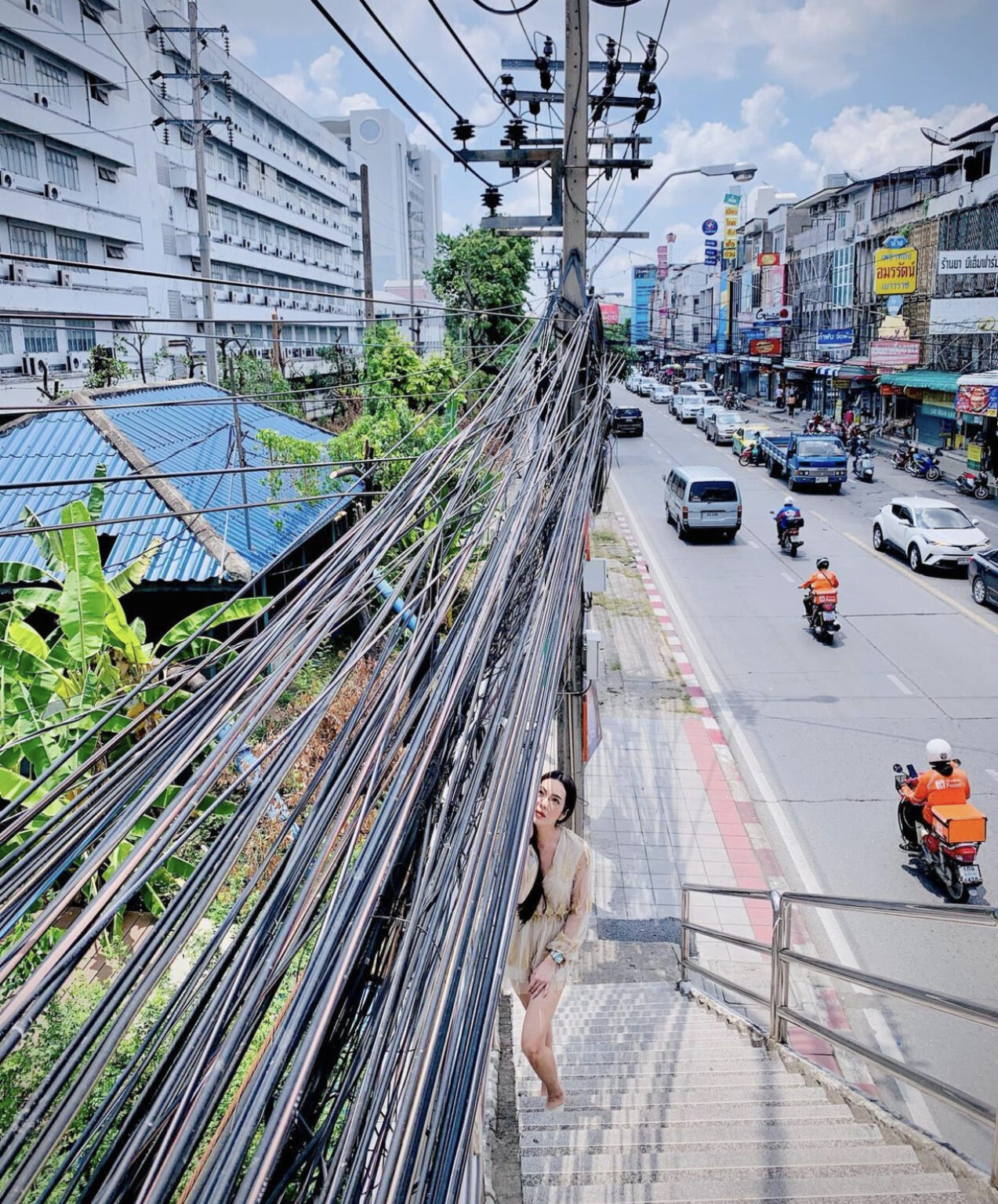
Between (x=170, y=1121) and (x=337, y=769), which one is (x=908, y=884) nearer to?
(x=337, y=769)

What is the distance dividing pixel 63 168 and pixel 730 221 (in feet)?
152

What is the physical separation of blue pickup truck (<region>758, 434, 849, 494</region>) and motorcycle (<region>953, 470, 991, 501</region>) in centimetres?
308

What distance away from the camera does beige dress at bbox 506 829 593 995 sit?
4.01 m

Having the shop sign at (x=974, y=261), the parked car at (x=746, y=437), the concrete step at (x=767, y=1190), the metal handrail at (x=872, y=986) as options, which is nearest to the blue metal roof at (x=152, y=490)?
the metal handrail at (x=872, y=986)

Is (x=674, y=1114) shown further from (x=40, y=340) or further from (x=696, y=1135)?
(x=40, y=340)

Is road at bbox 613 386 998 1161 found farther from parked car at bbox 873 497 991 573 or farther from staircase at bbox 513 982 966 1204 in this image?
staircase at bbox 513 982 966 1204

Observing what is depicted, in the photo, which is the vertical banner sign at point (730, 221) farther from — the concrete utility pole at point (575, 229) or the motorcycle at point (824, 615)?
the concrete utility pole at point (575, 229)

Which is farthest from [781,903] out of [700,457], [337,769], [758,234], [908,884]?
[758,234]

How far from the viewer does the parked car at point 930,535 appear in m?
18.8

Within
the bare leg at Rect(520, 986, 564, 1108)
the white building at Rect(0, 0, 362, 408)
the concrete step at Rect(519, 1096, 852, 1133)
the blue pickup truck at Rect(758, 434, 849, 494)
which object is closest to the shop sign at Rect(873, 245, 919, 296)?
the blue pickup truck at Rect(758, 434, 849, 494)

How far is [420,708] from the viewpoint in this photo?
305cm

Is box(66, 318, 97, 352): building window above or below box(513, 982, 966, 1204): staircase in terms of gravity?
above

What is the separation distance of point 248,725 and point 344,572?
1292 millimetres

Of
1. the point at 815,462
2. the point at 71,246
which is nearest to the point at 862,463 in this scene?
the point at 815,462
